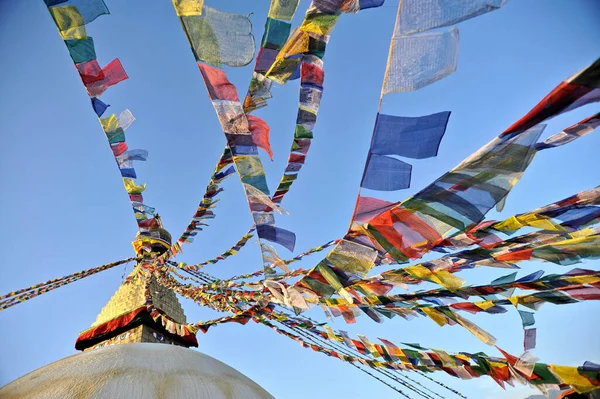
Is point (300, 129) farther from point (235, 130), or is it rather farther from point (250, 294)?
point (250, 294)

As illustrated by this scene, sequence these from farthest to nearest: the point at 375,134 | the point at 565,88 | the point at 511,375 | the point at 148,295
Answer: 1. the point at 148,295
2. the point at 511,375
3. the point at 375,134
4. the point at 565,88

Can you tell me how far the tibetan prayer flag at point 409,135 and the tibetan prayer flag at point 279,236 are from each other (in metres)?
1.47

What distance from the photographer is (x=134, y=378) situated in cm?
272

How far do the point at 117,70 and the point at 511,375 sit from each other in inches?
134

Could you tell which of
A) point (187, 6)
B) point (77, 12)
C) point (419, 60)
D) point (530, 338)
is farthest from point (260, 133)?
point (530, 338)

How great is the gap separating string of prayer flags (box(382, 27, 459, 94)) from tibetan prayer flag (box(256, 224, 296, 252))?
1720 millimetres

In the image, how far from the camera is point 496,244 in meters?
2.47

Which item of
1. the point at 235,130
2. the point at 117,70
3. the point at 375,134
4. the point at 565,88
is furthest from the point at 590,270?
the point at 117,70

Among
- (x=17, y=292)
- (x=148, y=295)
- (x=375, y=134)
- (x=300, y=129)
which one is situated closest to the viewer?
(x=375, y=134)

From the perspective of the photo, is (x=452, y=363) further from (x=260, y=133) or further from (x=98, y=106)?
(x=98, y=106)

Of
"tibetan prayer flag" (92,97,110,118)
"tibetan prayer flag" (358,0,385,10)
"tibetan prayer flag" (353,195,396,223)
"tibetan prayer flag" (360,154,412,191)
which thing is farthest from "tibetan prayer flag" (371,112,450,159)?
"tibetan prayer flag" (92,97,110,118)

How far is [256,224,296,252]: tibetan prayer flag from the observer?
2.99m

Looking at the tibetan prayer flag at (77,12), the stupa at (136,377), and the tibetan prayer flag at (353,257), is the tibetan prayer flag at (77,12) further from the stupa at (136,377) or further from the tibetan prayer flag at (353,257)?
the stupa at (136,377)

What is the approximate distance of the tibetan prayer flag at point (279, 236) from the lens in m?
2.99
